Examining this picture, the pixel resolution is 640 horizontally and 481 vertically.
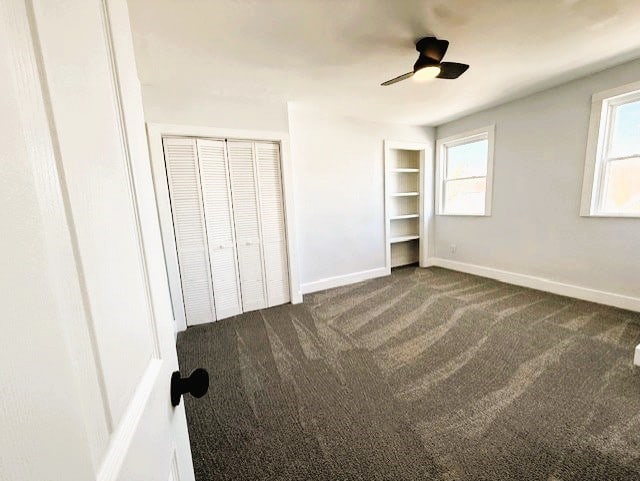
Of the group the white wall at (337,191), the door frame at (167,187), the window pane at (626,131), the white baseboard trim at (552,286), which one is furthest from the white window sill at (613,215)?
the door frame at (167,187)

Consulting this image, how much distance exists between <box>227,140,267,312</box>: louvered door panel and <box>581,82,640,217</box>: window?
3.68 m

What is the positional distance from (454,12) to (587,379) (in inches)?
103

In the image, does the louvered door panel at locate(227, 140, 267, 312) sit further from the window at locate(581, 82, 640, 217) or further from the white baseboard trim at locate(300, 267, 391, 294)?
the window at locate(581, 82, 640, 217)

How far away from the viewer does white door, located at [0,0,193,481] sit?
0.23 metres

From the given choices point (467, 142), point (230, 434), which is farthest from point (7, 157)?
point (467, 142)

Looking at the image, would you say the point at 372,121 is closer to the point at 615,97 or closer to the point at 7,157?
the point at 615,97

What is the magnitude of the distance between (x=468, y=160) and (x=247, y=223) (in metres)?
3.57

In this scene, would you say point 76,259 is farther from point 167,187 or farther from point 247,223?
point 247,223

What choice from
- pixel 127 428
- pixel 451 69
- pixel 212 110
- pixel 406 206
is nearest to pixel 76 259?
pixel 127 428

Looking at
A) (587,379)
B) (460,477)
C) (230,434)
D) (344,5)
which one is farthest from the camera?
(587,379)

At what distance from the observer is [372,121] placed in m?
3.90

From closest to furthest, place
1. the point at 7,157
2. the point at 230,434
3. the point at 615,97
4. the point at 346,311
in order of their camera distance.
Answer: the point at 7,157
the point at 230,434
the point at 615,97
the point at 346,311

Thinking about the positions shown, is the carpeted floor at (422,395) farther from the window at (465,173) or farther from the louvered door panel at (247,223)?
the window at (465,173)

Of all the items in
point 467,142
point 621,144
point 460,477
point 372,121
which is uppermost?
point 372,121
